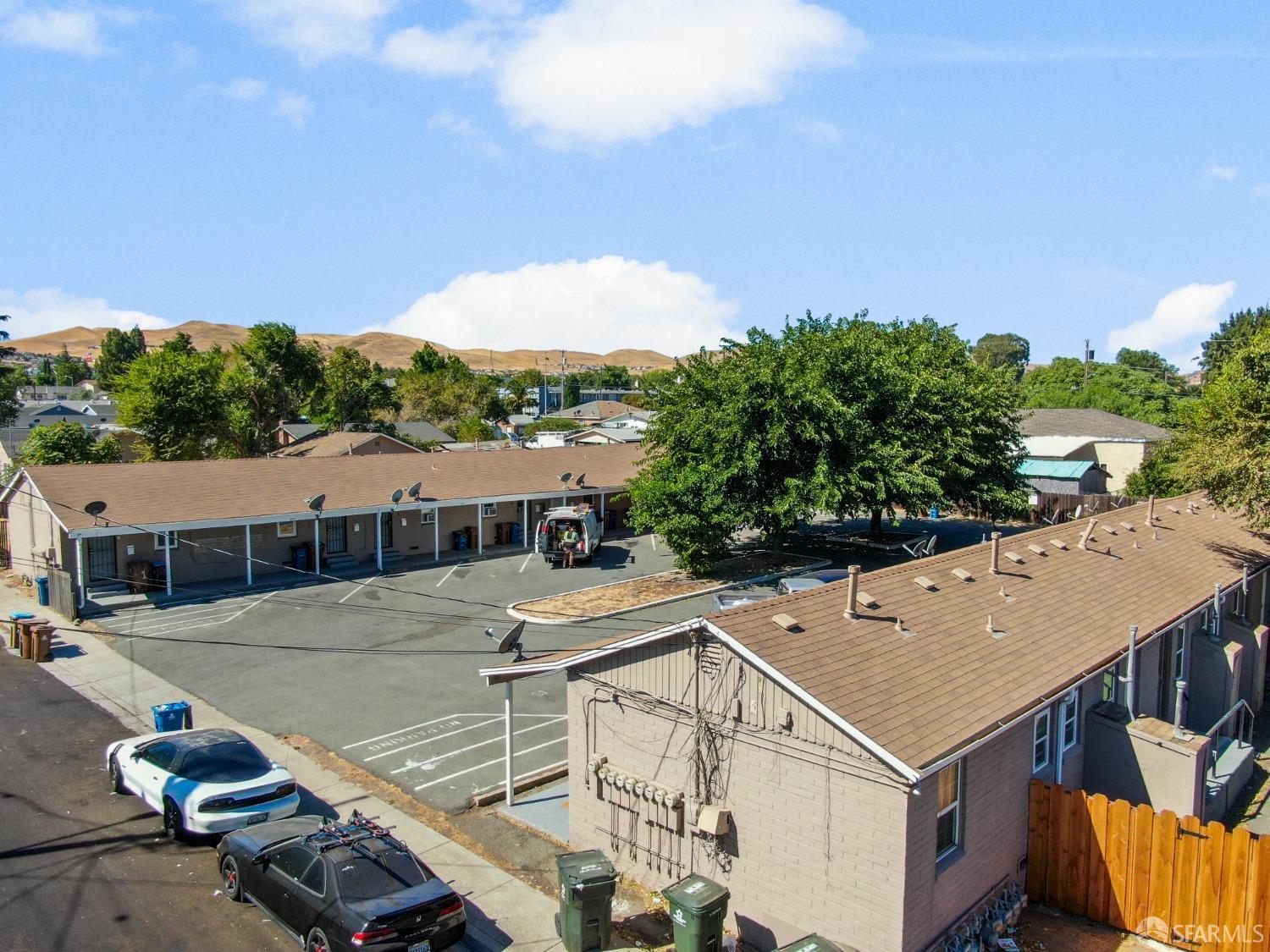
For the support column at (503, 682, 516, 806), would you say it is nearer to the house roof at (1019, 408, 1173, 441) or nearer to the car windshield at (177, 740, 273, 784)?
the car windshield at (177, 740, 273, 784)

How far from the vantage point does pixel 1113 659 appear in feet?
42.9


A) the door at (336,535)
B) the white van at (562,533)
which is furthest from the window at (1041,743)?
the door at (336,535)

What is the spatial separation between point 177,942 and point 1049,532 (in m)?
18.6

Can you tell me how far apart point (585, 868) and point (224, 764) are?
6.32 meters

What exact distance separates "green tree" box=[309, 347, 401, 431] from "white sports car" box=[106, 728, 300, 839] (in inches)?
2067

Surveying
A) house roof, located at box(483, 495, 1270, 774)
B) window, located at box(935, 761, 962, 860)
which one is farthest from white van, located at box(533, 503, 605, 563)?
window, located at box(935, 761, 962, 860)

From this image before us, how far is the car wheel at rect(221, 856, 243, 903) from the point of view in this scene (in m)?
10.7

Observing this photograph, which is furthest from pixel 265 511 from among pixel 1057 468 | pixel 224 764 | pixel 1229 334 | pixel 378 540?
pixel 1229 334

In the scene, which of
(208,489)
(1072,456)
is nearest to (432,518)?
(208,489)

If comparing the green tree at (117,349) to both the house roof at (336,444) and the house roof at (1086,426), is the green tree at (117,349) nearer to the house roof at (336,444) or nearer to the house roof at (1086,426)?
the house roof at (336,444)

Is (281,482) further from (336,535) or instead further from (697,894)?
(697,894)

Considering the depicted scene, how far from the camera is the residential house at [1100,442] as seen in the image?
171 ft

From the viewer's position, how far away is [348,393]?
64750mm

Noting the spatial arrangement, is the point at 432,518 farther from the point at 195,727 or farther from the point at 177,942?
the point at 177,942
